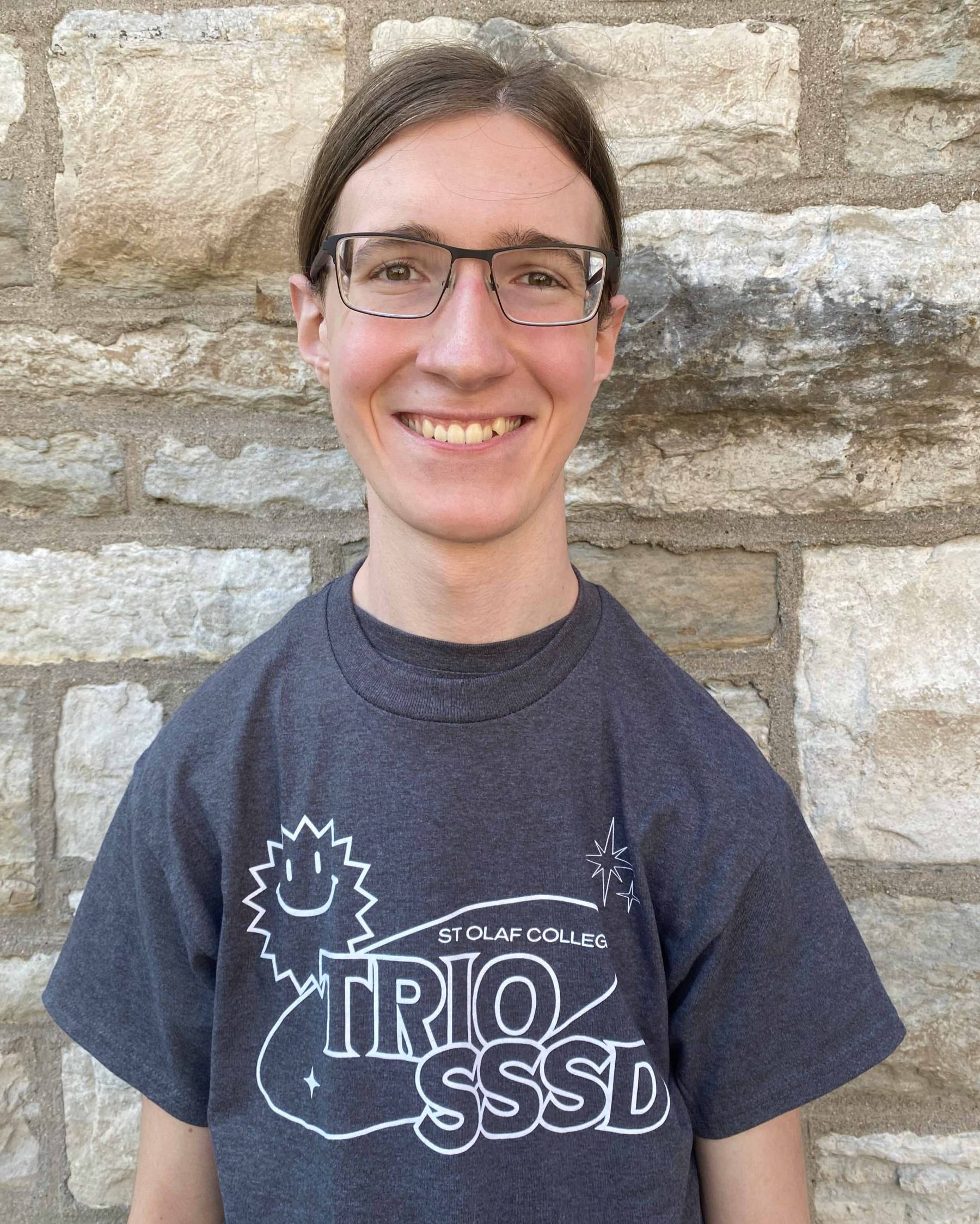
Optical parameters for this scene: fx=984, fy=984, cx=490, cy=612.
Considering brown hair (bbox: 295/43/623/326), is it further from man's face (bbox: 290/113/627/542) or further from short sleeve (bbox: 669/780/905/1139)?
short sleeve (bbox: 669/780/905/1139)

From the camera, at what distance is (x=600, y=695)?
1223 mm

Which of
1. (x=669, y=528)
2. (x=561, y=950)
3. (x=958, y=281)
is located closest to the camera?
(x=561, y=950)

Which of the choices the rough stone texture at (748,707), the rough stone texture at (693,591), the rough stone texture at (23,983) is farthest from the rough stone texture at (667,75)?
the rough stone texture at (23,983)

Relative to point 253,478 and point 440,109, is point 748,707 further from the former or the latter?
point 440,109

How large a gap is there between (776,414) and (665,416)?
0.58 feet

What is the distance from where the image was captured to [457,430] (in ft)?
3.76

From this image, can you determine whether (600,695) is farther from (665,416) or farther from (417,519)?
(665,416)

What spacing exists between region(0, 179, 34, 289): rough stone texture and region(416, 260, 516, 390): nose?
84 centimetres

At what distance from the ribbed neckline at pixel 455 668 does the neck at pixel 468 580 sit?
0.06ft

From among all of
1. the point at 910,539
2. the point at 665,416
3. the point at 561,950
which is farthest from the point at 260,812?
the point at 910,539

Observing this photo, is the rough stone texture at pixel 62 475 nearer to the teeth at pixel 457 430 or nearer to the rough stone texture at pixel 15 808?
the rough stone texture at pixel 15 808

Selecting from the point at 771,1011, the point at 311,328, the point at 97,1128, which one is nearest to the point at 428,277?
the point at 311,328

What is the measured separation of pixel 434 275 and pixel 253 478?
61 cm

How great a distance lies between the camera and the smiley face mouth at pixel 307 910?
3.82ft
